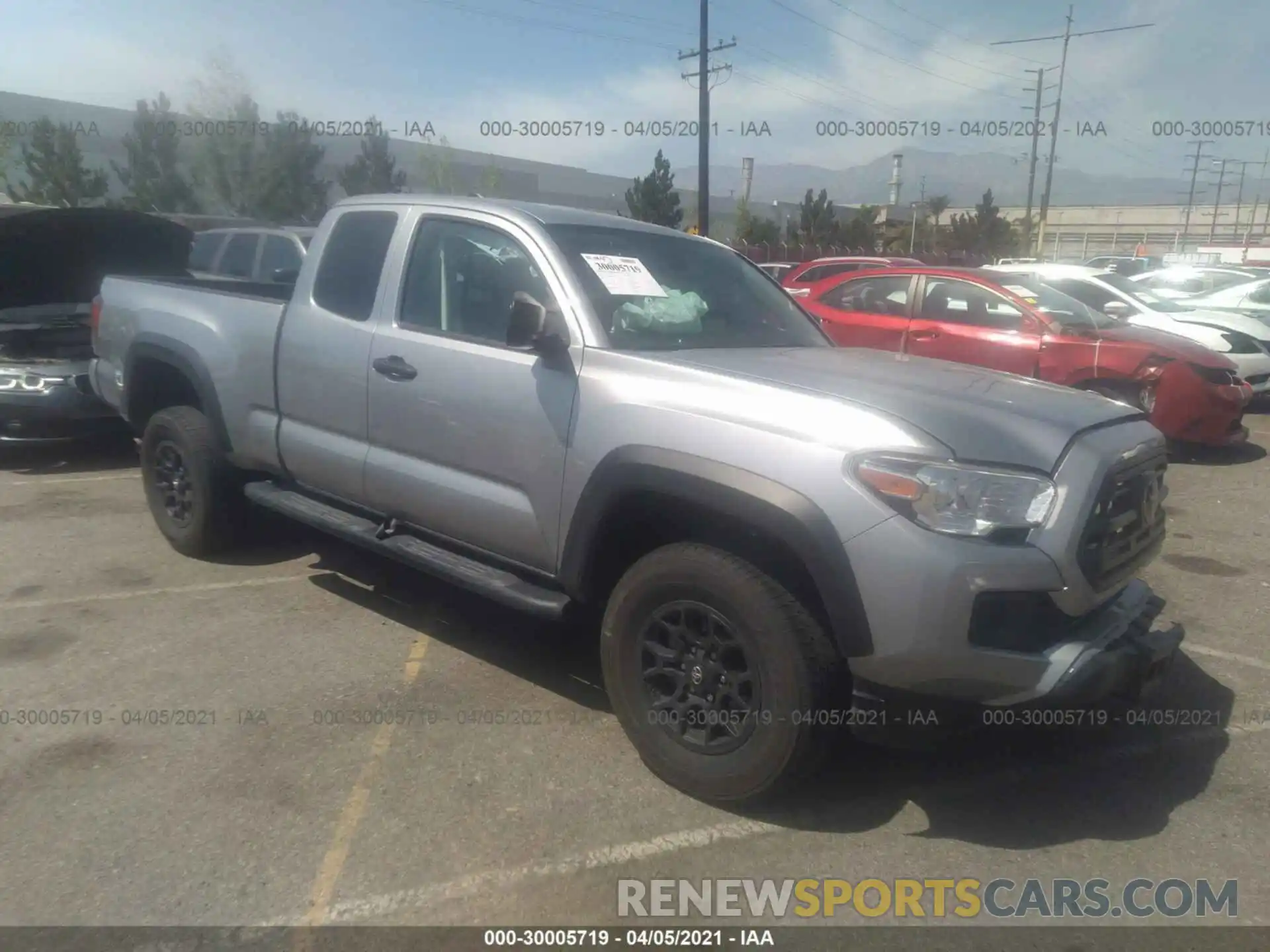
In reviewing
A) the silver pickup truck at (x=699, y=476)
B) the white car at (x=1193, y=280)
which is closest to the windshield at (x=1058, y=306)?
the silver pickup truck at (x=699, y=476)

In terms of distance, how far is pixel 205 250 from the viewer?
9773mm

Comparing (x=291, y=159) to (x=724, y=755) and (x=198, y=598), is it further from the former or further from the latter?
(x=724, y=755)

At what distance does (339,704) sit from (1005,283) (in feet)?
24.4

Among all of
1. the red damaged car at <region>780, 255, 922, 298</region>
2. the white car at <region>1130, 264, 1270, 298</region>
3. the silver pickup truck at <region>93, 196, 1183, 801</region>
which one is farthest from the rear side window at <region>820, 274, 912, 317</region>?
the white car at <region>1130, 264, 1270, 298</region>

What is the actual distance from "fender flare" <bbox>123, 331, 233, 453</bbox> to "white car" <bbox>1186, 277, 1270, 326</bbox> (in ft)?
42.4

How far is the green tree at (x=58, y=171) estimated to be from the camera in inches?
1344

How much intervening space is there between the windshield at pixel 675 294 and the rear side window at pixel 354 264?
0.96m

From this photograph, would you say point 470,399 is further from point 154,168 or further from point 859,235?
point 859,235

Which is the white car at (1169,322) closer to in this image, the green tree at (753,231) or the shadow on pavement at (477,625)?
the shadow on pavement at (477,625)

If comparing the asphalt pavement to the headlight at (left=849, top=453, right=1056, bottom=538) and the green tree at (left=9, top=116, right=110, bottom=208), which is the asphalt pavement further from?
the green tree at (left=9, top=116, right=110, bottom=208)

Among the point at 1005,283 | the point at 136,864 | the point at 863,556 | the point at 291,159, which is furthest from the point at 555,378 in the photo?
the point at 291,159

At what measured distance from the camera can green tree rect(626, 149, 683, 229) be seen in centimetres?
3359

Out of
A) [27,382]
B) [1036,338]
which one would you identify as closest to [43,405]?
[27,382]

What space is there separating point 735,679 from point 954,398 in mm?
1169
